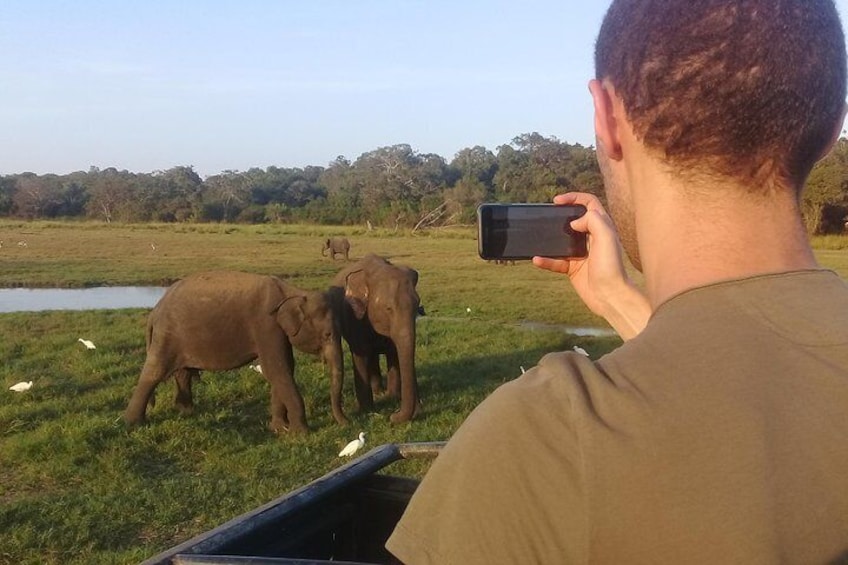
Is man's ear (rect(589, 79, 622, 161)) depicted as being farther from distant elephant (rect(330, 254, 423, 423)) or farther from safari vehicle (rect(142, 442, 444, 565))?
distant elephant (rect(330, 254, 423, 423))

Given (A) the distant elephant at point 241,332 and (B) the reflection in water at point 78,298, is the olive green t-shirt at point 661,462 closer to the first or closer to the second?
(A) the distant elephant at point 241,332

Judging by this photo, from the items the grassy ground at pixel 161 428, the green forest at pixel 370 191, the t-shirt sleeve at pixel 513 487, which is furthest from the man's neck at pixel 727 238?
the green forest at pixel 370 191

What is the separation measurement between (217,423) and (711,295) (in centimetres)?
779

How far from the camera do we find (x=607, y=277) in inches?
64.3

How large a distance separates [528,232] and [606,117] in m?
0.54

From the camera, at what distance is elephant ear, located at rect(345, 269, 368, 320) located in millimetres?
9727

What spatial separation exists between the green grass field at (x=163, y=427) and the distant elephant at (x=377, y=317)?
34cm

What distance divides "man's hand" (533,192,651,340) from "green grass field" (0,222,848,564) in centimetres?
435

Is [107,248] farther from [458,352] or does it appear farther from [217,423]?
[217,423]

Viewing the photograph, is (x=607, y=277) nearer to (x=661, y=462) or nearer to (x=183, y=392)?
(x=661, y=462)

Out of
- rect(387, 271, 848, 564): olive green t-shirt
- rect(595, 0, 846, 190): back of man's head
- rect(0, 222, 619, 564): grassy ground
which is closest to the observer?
rect(387, 271, 848, 564): olive green t-shirt

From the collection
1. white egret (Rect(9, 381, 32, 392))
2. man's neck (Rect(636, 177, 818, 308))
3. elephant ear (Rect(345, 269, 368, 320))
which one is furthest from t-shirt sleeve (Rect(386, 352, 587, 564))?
white egret (Rect(9, 381, 32, 392))

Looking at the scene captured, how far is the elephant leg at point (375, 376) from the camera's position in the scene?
394 inches

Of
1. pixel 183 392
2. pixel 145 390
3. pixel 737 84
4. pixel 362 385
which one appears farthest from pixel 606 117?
pixel 362 385
